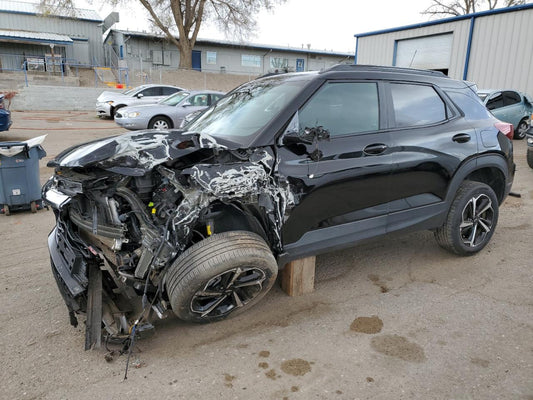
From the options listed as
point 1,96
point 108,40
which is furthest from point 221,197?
point 108,40

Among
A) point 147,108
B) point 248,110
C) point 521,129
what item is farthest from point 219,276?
point 521,129

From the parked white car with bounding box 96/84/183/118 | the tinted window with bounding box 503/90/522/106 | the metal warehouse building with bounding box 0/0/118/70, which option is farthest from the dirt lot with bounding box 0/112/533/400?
the metal warehouse building with bounding box 0/0/118/70

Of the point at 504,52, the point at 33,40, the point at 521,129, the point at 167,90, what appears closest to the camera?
the point at 521,129

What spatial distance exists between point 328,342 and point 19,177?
16.1 feet

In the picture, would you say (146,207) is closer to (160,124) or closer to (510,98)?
(160,124)

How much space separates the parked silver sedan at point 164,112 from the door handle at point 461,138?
9.81 meters

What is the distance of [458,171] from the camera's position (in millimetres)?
3967

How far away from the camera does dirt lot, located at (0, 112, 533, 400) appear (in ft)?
8.14

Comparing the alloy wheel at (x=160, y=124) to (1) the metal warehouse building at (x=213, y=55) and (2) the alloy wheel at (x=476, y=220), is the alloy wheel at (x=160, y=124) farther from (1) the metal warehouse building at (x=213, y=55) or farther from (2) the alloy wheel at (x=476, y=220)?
(1) the metal warehouse building at (x=213, y=55)

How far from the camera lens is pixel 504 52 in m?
16.1

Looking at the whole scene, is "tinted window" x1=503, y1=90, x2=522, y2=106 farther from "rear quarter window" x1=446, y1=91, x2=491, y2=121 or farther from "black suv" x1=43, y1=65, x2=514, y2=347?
"black suv" x1=43, y1=65, x2=514, y2=347

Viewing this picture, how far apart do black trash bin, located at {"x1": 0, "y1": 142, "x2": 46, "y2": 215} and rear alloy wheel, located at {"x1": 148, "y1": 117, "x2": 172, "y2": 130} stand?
6965mm

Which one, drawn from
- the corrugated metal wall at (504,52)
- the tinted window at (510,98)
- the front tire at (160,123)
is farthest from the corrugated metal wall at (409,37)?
the front tire at (160,123)

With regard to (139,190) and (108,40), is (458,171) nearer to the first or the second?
(139,190)
